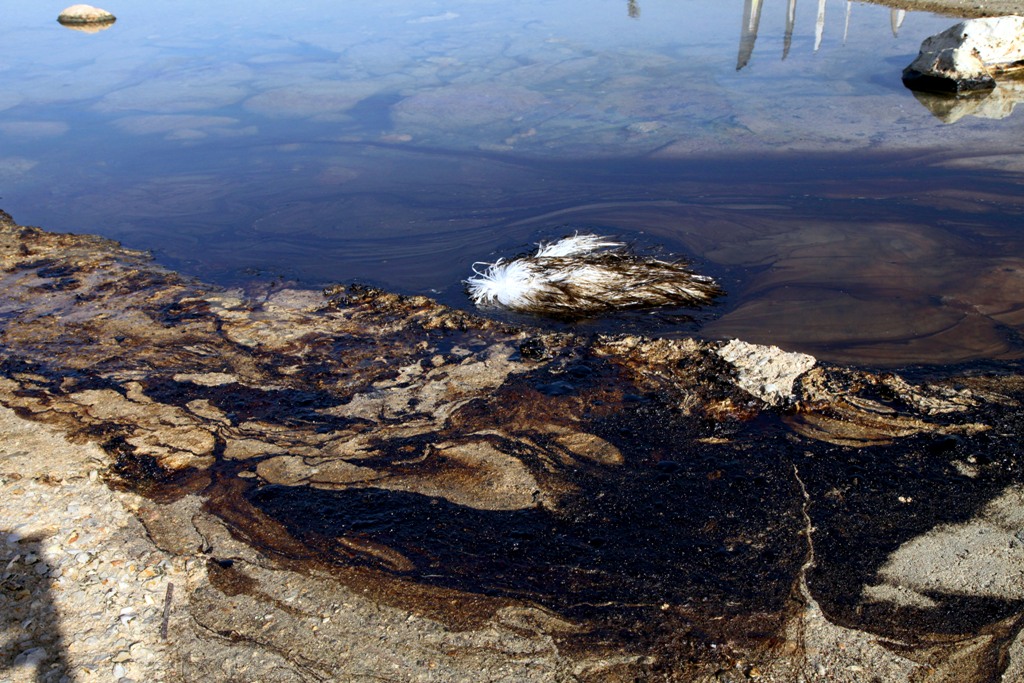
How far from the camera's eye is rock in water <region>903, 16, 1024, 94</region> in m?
8.05

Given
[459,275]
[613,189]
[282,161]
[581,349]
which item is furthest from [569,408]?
[282,161]

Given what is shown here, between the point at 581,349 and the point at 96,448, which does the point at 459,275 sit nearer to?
the point at 581,349

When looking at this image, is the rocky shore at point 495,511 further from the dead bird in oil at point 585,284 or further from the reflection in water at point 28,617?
the dead bird in oil at point 585,284

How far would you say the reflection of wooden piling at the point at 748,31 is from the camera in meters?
9.45

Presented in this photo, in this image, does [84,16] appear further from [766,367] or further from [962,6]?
[766,367]

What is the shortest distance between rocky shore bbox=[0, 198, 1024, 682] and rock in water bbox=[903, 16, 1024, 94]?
5609 mm

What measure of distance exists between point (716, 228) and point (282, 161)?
4068 mm

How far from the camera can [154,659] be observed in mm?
2396

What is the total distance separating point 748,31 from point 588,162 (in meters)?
5.25

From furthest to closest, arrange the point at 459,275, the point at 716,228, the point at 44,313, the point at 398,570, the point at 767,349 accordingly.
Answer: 1. the point at 716,228
2. the point at 459,275
3. the point at 44,313
4. the point at 767,349
5. the point at 398,570

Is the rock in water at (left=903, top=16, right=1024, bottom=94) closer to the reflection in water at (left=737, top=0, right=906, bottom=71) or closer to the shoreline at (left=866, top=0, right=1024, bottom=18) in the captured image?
the reflection in water at (left=737, top=0, right=906, bottom=71)

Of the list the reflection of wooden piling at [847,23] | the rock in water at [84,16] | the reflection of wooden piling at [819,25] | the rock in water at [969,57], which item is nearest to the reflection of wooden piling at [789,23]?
the reflection of wooden piling at [819,25]

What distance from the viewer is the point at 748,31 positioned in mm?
10547

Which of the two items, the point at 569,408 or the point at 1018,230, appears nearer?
the point at 569,408
